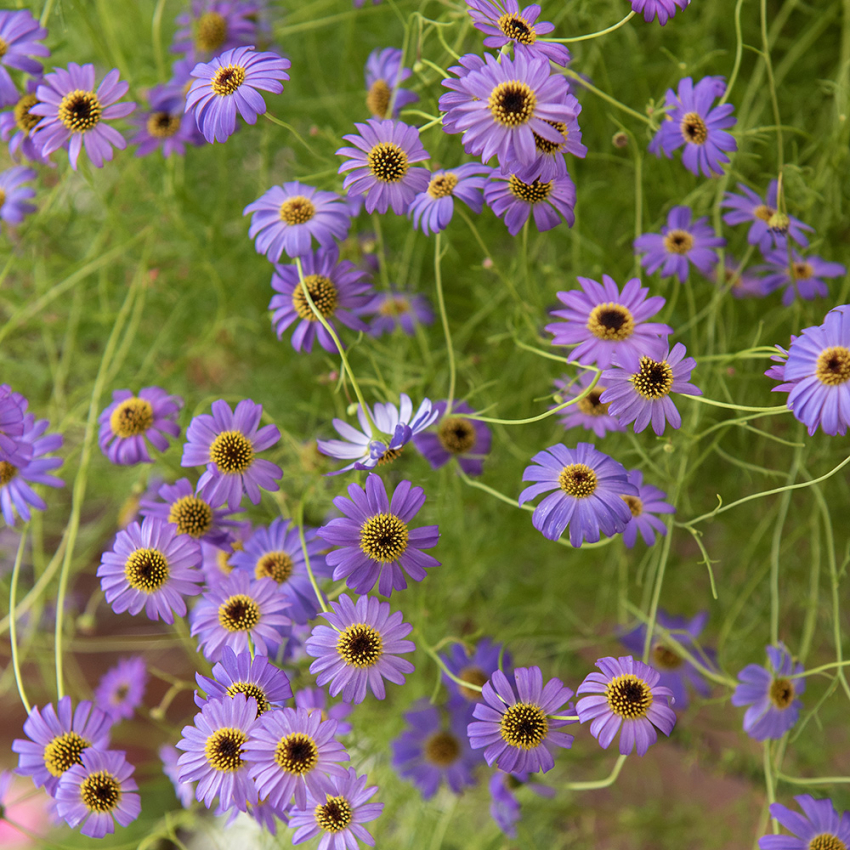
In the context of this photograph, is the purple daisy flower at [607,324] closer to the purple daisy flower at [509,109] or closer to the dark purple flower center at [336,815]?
the purple daisy flower at [509,109]

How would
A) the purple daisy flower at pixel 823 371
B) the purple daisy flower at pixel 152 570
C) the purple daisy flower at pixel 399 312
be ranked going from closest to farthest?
the purple daisy flower at pixel 823 371
the purple daisy flower at pixel 152 570
the purple daisy flower at pixel 399 312

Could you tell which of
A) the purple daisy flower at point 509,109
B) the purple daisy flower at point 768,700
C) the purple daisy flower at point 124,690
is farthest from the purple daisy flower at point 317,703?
the purple daisy flower at point 509,109

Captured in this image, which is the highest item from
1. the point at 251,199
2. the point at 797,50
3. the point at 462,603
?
the point at 797,50

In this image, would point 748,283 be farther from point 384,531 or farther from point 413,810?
point 413,810

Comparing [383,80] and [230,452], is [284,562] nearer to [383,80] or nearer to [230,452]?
[230,452]

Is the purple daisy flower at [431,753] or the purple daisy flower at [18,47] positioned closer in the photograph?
the purple daisy flower at [18,47]

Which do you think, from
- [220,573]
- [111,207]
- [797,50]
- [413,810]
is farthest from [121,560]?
[797,50]
